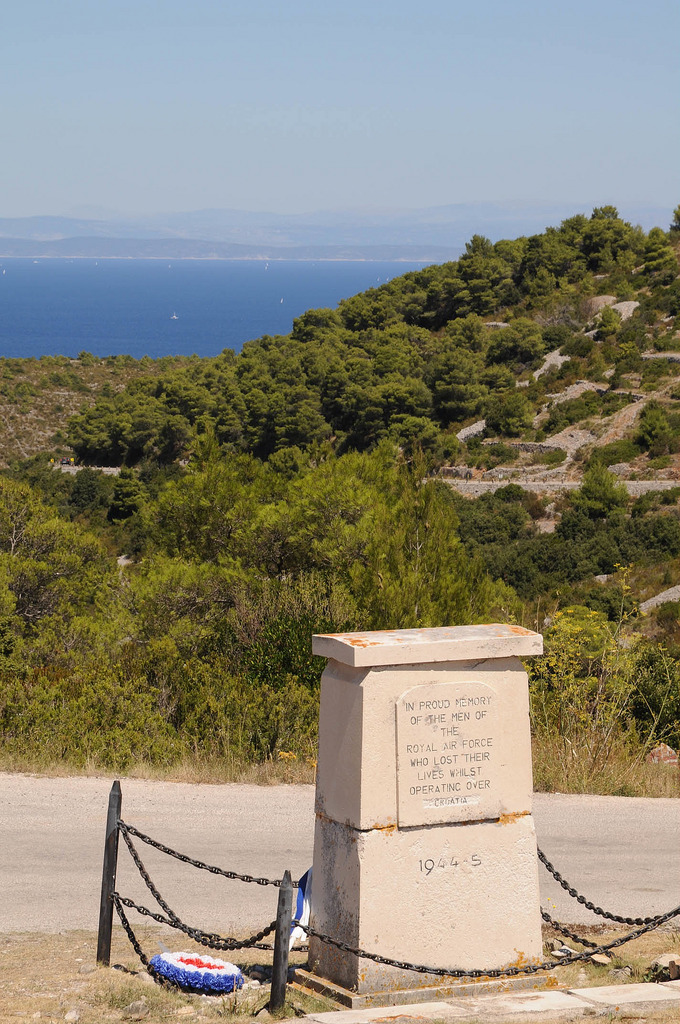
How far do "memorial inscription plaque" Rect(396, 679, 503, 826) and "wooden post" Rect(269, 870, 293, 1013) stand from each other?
1.87 ft

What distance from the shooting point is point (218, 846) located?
22.8 ft

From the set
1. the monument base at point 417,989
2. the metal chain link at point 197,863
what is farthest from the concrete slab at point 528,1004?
the metal chain link at point 197,863

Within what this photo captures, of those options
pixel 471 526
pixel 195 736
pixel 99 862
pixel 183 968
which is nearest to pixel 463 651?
pixel 183 968

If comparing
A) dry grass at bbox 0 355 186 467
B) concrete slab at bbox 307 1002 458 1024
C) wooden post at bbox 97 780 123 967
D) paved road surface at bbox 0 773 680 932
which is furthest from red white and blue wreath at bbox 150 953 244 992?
dry grass at bbox 0 355 186 467

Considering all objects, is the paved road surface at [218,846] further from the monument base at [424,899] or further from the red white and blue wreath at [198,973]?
the monument base at [424,899]

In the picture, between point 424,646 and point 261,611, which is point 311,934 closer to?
point 424,646

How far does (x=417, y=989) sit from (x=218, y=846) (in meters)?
2.46

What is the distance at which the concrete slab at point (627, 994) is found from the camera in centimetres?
444

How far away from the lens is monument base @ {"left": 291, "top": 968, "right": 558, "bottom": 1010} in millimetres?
4664

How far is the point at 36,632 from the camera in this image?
1413 cm

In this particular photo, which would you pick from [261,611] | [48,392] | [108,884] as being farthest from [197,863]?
[48,392]

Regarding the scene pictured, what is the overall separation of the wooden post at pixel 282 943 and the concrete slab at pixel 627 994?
1213 millimetres

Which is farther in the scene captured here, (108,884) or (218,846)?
(218,846)

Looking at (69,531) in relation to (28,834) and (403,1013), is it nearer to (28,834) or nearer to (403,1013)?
(28,834)
